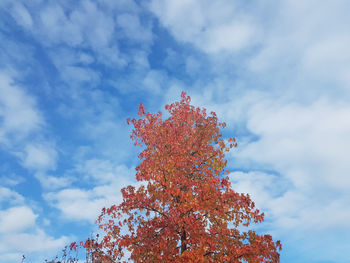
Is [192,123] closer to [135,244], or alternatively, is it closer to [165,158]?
[165,158]

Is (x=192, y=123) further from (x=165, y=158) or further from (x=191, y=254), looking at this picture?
(x=191, y=254)

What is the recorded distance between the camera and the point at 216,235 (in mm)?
14148

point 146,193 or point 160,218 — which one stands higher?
point 146,193

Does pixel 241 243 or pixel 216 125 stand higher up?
pixel 216 125

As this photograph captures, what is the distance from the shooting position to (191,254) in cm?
1212

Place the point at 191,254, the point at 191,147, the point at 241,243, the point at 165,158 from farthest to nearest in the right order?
the point at 191,147
the point at 165,158
the point at 241,243
the point at 191,254

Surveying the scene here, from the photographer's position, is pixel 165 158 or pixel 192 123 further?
pixel 192 123

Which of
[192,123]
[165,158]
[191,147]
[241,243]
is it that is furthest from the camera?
[192,123]

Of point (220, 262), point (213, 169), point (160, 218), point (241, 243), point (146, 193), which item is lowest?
point (220, 262)

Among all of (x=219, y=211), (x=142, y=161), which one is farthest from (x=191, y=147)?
(x=219, y=211)

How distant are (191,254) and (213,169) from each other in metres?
5.38

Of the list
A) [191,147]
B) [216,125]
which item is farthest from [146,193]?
[216,125]

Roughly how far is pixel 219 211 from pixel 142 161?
200 inches

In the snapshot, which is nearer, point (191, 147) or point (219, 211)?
point (219, 211)
